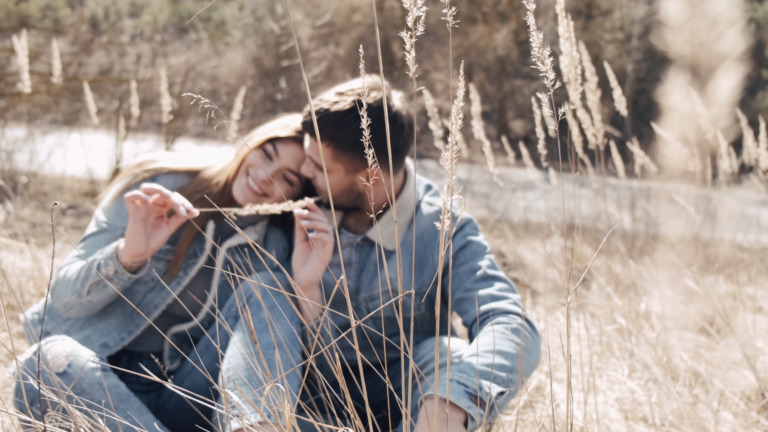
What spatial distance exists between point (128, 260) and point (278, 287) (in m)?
0.40

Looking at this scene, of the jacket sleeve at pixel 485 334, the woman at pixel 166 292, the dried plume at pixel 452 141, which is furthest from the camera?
the woman at pixel 166 292

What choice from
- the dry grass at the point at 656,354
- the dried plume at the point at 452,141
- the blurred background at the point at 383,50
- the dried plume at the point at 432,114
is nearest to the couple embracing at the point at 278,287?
the dried plume at the point at 432,114

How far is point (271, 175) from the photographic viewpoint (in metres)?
1.84

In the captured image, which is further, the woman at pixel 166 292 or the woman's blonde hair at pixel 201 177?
the woman's blonde hair at pixel 201 177

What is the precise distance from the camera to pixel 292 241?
2.01 m

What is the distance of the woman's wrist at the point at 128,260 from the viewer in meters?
1.62

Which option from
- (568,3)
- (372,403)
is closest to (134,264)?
(372,403)

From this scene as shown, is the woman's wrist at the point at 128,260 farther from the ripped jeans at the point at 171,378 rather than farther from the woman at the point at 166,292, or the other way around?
the ripped jeans at the point at 171,378

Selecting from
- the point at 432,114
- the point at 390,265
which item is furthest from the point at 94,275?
the point at 432,114

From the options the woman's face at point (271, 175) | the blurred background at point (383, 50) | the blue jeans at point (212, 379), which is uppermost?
the blurred background at point (383, 50)

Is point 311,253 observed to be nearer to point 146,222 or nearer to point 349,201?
point 349,201

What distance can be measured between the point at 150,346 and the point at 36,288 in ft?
3.55

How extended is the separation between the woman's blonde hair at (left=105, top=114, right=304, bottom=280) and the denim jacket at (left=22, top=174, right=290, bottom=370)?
4 centimetres

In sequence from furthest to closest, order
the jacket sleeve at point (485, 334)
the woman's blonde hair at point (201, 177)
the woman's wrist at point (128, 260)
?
the woman's blonde hair at point (201, 177) < the woman's wrist at point (128, 260) < the jacket sleeve at point (485, 334)
